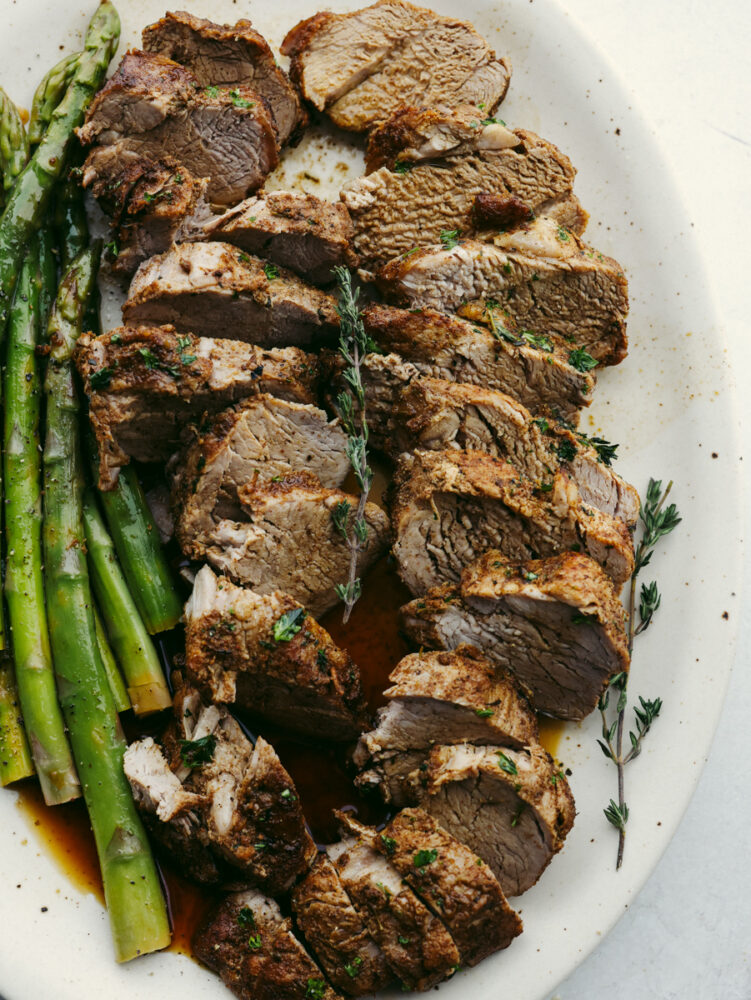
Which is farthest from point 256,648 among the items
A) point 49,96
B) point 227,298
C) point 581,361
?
point 49,96

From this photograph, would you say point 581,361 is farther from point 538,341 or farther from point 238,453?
point 238,453

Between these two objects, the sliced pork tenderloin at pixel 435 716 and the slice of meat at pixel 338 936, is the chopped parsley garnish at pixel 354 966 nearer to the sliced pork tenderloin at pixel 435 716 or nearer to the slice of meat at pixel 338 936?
the slice of meat at pixel 338 936

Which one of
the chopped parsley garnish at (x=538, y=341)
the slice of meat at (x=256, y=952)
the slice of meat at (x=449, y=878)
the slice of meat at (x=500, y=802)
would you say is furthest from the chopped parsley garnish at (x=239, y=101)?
the slice of meat at (x=256, y=952)

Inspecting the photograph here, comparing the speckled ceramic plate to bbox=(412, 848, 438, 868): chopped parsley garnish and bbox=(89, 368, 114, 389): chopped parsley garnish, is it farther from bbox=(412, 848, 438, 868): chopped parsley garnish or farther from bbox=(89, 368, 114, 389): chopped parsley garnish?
bbox=(89, 368, 114, 389): chopped parsley garnish

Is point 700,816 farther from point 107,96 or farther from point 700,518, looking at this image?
point 107,96

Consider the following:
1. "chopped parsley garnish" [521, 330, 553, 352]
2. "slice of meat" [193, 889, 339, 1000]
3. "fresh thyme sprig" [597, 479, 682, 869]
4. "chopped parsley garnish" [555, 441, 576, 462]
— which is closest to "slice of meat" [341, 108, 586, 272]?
"chopped parsley garnish" [521, 330, 553, 352]
